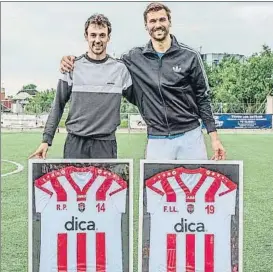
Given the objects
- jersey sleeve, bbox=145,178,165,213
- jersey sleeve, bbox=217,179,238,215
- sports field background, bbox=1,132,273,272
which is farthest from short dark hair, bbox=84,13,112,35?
sports field background, bbox=1,132,273,272

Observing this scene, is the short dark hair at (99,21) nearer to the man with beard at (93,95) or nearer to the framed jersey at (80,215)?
the man with beard at (93,95)

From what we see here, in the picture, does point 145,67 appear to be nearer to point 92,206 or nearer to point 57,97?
point 57,97

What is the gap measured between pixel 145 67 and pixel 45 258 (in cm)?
84

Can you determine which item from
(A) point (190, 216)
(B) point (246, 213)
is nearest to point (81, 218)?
(A) point (190, 216)

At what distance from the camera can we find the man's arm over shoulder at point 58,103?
2.58 metres

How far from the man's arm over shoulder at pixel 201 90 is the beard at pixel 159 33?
0.16 m

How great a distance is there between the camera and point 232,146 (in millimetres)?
11906

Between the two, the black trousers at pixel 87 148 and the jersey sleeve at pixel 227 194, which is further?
the black trousers at pixel 87 148

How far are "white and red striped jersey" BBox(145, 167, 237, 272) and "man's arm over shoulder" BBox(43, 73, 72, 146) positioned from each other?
44 cm

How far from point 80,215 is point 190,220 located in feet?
1.39

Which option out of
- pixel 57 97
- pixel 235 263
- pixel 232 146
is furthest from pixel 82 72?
pixel 232 146

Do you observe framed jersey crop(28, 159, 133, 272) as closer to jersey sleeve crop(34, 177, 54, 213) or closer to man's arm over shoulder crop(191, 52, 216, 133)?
jersey sleeve crop(34, 177, 54, 213)

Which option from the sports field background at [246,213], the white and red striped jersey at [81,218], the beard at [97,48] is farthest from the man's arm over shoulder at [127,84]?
the sports field background at [246,213]

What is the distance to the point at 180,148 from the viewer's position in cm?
269
